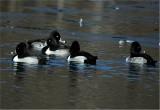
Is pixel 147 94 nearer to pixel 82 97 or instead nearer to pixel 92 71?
pixel 82 97

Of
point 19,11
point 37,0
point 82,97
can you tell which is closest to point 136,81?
point 82,97

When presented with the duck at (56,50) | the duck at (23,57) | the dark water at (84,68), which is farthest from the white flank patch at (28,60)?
the duck at (56,50)

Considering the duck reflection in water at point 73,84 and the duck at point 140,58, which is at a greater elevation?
the duck at point 140,58

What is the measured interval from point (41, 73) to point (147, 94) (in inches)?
159

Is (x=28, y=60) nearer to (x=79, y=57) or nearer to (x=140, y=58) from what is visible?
(x=79, y=57)

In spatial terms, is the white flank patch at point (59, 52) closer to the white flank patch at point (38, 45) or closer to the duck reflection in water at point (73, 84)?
the white flank patch at point (38, 45)

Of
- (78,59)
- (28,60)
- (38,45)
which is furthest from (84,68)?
(38,45)

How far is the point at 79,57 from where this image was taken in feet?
78.0

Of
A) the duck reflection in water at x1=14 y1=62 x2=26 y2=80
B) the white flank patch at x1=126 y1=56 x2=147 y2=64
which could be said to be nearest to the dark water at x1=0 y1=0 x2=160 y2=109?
the duck reflection in water at x1=14 y1=62 x2=26 y2=80

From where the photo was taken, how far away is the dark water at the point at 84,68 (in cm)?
1680

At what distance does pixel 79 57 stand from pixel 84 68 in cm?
155

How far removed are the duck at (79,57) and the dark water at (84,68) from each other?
313 millimetres

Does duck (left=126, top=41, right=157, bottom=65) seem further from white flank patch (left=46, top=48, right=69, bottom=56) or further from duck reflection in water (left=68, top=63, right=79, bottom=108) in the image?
white flank patch (left=46, top=48, right=69, bottom=56)

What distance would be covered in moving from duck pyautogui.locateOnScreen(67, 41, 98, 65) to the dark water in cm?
31
